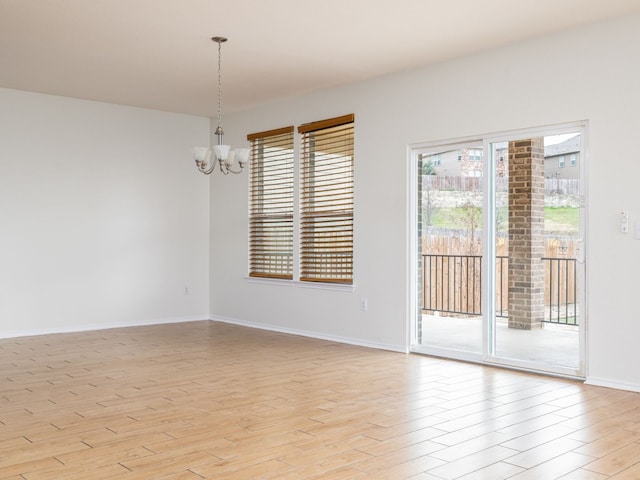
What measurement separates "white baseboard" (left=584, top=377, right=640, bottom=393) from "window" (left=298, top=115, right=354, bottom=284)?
256cm

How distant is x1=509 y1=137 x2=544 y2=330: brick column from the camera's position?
16.2 ft

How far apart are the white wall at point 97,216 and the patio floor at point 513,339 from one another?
11.7 feet

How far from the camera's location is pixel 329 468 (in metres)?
2.85

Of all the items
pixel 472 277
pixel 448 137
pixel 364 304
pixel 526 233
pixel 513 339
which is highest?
pixel 448 137

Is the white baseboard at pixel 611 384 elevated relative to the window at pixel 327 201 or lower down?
lower down

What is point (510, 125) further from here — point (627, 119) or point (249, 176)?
point (249, 176)

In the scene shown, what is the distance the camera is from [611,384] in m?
4.44

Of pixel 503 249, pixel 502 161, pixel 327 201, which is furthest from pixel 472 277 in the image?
pixel 327 201

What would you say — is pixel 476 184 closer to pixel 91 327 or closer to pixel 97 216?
pixel 97 216

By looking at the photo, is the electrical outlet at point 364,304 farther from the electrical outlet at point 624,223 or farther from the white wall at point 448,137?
the electrical outlet at point 624,223

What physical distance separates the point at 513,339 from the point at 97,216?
15.7 ft

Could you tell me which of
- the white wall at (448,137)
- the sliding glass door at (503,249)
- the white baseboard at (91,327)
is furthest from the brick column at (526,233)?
the white baseboard at (91,327)

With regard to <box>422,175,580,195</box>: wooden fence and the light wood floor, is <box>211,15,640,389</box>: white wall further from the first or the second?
the light wood floor

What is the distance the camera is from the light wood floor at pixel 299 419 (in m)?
2.88
